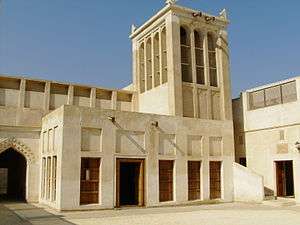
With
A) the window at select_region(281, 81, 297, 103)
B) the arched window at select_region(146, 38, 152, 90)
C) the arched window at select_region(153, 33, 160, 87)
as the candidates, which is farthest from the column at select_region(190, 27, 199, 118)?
the window at select_region(281, 81, 297, 103)

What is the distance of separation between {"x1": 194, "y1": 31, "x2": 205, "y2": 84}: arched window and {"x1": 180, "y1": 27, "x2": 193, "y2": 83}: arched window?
67 centimetres

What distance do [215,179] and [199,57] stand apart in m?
7.41

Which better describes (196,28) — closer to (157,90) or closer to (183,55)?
(183,55)

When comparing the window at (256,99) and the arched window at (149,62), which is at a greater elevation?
the arched window at (149,62)

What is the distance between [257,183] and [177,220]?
741 centimetres

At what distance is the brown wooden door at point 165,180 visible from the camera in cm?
1831

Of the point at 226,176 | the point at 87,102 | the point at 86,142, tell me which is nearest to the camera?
the point at 86,142

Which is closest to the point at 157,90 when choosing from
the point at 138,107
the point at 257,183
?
the point at 138,107

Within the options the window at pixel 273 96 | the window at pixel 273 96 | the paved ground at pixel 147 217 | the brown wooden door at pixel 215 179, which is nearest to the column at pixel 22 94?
the paved ground at pixel 147 217

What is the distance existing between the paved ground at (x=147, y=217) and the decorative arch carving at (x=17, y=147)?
11.2 ft

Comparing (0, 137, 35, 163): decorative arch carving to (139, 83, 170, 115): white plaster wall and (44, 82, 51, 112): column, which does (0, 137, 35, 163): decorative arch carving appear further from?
(139, 83, 170, 115): white plaster wall

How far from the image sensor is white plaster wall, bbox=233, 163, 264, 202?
18891 mm

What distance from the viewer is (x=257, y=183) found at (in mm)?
18984

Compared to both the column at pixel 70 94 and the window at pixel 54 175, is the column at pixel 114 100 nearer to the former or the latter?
the column at pixel 70 94
